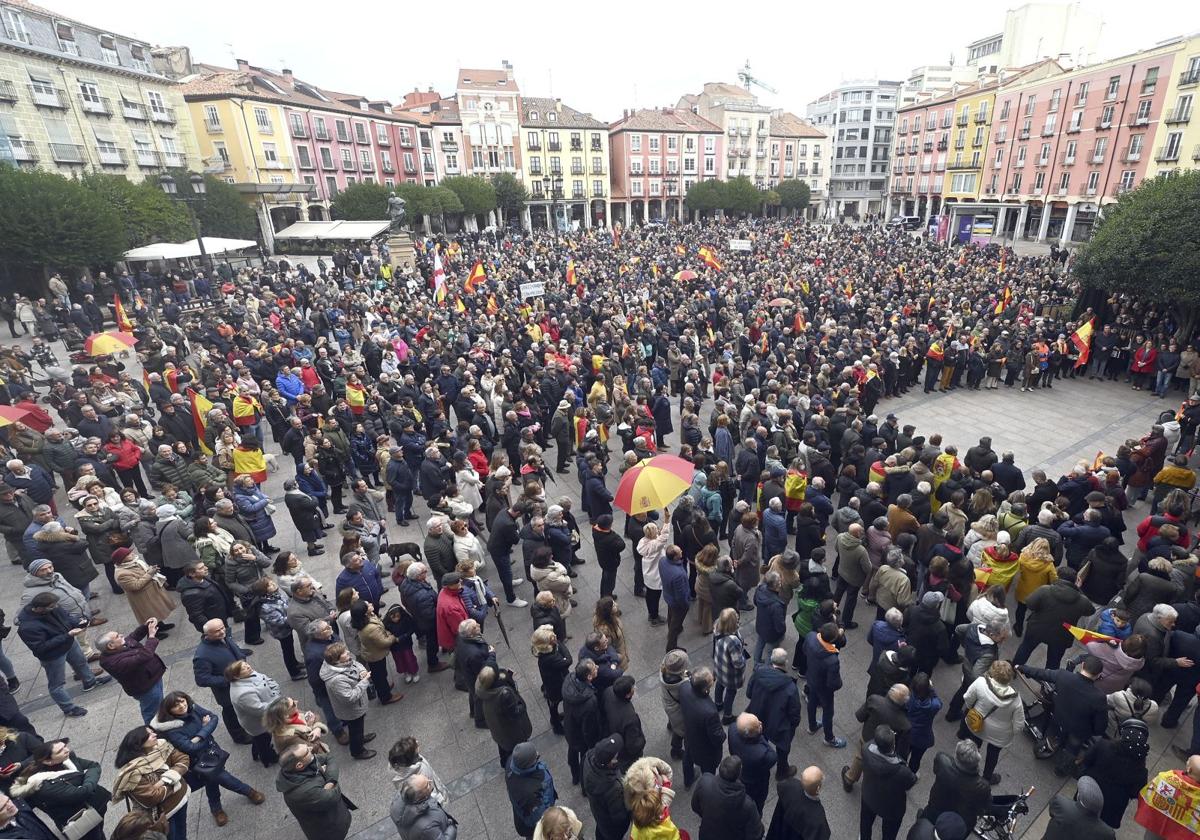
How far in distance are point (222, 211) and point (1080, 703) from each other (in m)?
41.8

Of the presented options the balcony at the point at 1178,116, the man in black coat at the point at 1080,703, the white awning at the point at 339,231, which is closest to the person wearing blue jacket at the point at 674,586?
the man in black coat at the point at 1080,703

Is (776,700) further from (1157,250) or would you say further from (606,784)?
(1157,250)

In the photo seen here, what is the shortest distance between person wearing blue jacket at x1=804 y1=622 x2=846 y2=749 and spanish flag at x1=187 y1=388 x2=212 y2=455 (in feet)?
34.1

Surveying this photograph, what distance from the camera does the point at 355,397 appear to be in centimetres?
1137

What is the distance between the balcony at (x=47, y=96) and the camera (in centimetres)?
2917

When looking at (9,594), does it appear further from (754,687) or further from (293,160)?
(293,160)

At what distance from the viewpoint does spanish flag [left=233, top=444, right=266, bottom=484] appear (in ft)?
30.3

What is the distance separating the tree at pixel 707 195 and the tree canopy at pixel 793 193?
1200 centimetres

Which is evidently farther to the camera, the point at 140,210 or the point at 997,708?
the point at 140,210

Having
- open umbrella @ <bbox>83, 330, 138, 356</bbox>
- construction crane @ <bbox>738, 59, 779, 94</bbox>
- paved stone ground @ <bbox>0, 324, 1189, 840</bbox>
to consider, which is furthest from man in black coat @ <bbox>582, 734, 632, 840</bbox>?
construction crane @ <bbox>738, 59, 779, 94</bbox>

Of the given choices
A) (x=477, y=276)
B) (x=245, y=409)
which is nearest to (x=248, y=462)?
(x=245, y=409)

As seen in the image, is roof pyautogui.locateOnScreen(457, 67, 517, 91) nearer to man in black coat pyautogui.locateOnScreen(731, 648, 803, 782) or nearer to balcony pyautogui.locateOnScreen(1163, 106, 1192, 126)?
balcony pyautogui.locateOnScreen(1163, 106, 1192, 126)

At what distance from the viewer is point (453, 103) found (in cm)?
5950

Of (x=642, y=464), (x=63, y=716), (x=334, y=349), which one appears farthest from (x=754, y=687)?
(x=334, y=349)
